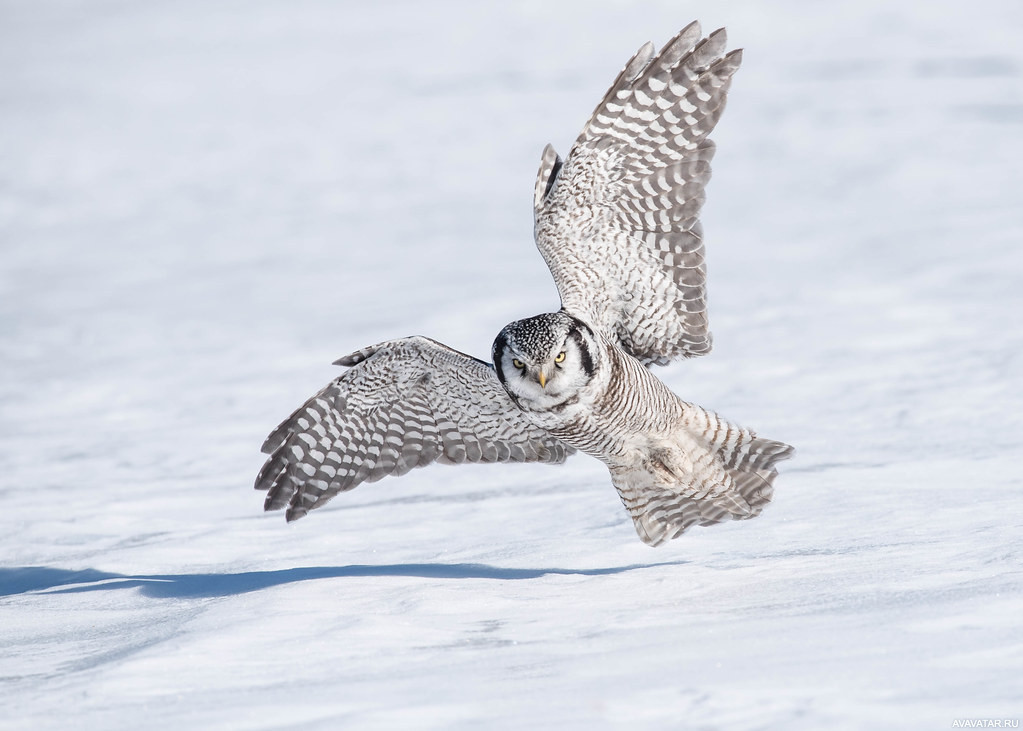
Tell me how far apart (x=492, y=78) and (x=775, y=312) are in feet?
41.2

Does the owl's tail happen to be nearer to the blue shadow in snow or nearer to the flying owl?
the flying owl

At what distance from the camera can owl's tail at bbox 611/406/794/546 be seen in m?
4.90

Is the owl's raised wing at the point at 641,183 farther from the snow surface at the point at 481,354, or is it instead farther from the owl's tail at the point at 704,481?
the snow surface at the point at 481,354

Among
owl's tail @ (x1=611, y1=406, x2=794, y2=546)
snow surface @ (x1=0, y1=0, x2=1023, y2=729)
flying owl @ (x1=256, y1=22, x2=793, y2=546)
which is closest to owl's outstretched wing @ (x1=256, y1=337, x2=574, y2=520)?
flying owl @ (x1=256, y1=22, x2=793, y2=546)

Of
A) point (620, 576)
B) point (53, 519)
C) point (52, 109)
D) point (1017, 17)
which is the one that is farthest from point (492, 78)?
point (620, 576)

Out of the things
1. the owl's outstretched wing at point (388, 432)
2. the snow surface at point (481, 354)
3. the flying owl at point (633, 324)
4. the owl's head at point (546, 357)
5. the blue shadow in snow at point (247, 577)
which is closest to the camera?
the snow surface at point (481, 354)

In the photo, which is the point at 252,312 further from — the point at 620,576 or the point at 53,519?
the point at 620,576

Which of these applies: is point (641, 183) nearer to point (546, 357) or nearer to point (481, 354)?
point (546, 357)

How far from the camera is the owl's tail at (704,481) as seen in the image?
490cm

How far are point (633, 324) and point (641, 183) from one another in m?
0.61

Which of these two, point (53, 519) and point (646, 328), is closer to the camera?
point (646, 328)

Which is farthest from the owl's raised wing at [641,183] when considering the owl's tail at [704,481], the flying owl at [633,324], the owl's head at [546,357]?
the owl's tail at [704,481]

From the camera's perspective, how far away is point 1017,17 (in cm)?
2088

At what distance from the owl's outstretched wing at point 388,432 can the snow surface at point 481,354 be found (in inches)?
13.8
